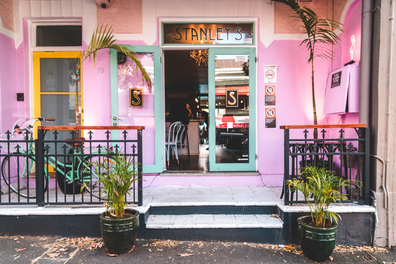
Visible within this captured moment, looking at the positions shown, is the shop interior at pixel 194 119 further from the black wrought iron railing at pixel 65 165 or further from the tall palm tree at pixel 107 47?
the black wrought iron railing at pixel 65 165

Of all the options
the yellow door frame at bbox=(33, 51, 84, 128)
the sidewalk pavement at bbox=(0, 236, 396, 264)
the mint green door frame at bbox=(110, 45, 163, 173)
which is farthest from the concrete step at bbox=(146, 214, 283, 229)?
the yellow door frame at bbox=(33, 51, 84, 128)

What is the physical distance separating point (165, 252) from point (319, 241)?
1.52 m

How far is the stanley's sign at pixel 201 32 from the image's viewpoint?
13.2ft

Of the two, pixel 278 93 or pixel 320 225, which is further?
pixel 278 93

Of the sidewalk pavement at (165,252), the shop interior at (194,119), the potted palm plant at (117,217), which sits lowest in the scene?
the sidewalk pavement at (165,252)

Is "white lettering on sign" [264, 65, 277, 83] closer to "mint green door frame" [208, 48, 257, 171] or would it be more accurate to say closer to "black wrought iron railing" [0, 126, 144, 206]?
"mint green door frame" [208, 48, 257, 171]

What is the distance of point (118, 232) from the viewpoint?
2.28 m

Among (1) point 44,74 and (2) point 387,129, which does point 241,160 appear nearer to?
(2) point 387,129

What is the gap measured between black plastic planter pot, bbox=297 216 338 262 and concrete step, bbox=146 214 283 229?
38 cm

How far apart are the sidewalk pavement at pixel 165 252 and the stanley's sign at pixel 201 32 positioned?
3.15m

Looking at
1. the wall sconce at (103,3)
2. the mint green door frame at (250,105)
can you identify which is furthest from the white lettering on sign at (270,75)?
the wall sconce at (103,3)

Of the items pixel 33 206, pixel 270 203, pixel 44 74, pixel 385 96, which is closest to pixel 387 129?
pixel 385 96

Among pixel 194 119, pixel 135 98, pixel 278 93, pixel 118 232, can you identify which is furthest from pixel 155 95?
pixel 194 119

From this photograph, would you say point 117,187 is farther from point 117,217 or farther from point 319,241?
point 319,241
